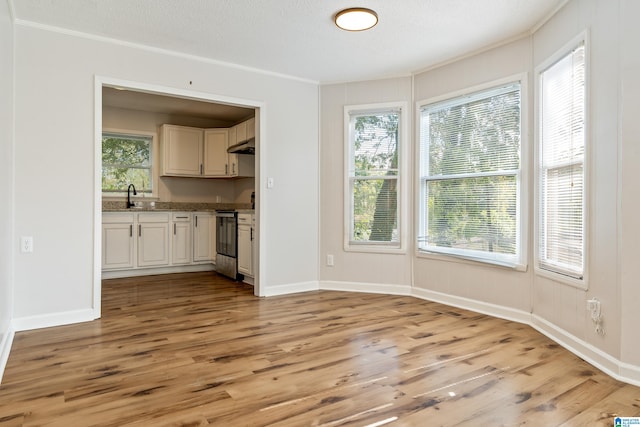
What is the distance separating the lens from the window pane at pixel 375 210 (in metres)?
4.53

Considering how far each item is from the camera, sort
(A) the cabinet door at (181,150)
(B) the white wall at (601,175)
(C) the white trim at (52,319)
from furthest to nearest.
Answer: (A) the cabinet door at (181,150) → (C) the white trim at (52,319) → (B) the white wall at (601,175)

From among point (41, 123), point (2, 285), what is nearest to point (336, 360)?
point (2, 285)

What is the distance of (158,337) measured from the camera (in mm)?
2953

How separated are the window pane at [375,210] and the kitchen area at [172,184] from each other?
→ 4.92 feet

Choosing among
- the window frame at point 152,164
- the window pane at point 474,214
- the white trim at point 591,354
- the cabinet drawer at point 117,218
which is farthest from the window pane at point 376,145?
the window frame at point 152,164

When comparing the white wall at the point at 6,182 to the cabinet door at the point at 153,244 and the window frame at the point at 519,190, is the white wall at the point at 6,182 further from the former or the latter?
the window frame at the point at 519,190

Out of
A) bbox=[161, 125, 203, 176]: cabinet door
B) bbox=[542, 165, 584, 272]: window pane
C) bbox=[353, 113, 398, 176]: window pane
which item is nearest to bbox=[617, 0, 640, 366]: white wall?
bbox=[542, 165, 584, 272]: window pane

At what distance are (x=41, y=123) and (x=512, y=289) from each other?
13.4ft

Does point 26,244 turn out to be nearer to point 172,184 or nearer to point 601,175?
point 172,184

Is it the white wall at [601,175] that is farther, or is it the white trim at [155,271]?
the white trim at [155,271]

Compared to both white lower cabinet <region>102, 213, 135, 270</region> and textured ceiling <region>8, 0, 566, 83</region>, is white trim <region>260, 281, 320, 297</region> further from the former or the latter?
textured ceiling <region>8, 0, 566, 83</region>

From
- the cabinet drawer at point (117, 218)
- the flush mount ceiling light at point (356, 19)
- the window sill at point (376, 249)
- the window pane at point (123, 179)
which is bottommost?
the window sill at point (376, 249)

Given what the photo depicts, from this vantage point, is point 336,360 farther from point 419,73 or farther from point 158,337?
point 419,73

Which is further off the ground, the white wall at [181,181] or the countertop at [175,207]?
the white wall at [181,181]
